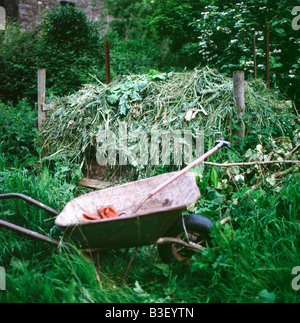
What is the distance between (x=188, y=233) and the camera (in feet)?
8.46

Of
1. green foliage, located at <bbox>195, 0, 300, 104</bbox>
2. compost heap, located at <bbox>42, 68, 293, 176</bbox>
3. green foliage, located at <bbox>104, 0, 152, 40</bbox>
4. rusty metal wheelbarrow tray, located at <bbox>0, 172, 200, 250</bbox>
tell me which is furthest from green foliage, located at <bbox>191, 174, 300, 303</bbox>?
green foliage, located at <bbox>104, 0, 152, 40</bbox>

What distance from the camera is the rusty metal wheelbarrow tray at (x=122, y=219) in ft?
7.18

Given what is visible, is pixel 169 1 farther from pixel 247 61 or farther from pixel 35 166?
pixel 35 166

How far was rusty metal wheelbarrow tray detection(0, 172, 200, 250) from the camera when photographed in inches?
86.1

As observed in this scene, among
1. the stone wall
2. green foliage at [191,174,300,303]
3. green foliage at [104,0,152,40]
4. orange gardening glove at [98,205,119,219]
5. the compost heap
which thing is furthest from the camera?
green foliage at [104,0,152,40]

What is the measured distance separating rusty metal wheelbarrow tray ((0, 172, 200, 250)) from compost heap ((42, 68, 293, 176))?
1.02 meters

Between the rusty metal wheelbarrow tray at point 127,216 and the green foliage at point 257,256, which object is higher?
the rusty metal wheelbarrow tray at point 127,216

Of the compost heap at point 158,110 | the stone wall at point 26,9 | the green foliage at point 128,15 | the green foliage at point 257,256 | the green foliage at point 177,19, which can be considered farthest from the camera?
the green foliage at point 128,15

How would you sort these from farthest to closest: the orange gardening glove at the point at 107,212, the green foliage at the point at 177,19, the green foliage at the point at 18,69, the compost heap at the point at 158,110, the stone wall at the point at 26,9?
the stone wall at the point at 26,9 < the green foliage at the point at 177,19 < the green foliage at the point at 18,69 < the compost heap at the point at 158,110 < the orange gardening glove at the point at 107,212

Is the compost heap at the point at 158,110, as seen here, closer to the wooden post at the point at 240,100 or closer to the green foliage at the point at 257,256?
the wooden post at the point at 240,100

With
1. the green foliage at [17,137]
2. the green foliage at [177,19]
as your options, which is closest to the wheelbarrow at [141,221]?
the green foliage at [17,137]

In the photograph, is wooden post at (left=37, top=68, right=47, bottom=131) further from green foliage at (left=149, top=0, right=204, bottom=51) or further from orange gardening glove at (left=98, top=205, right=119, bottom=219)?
green foliage at (left=149, top=0, right=204, bottom=51)

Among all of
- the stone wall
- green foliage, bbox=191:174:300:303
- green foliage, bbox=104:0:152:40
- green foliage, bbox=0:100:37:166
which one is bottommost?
green foliage, bbox=191:174:300:303
